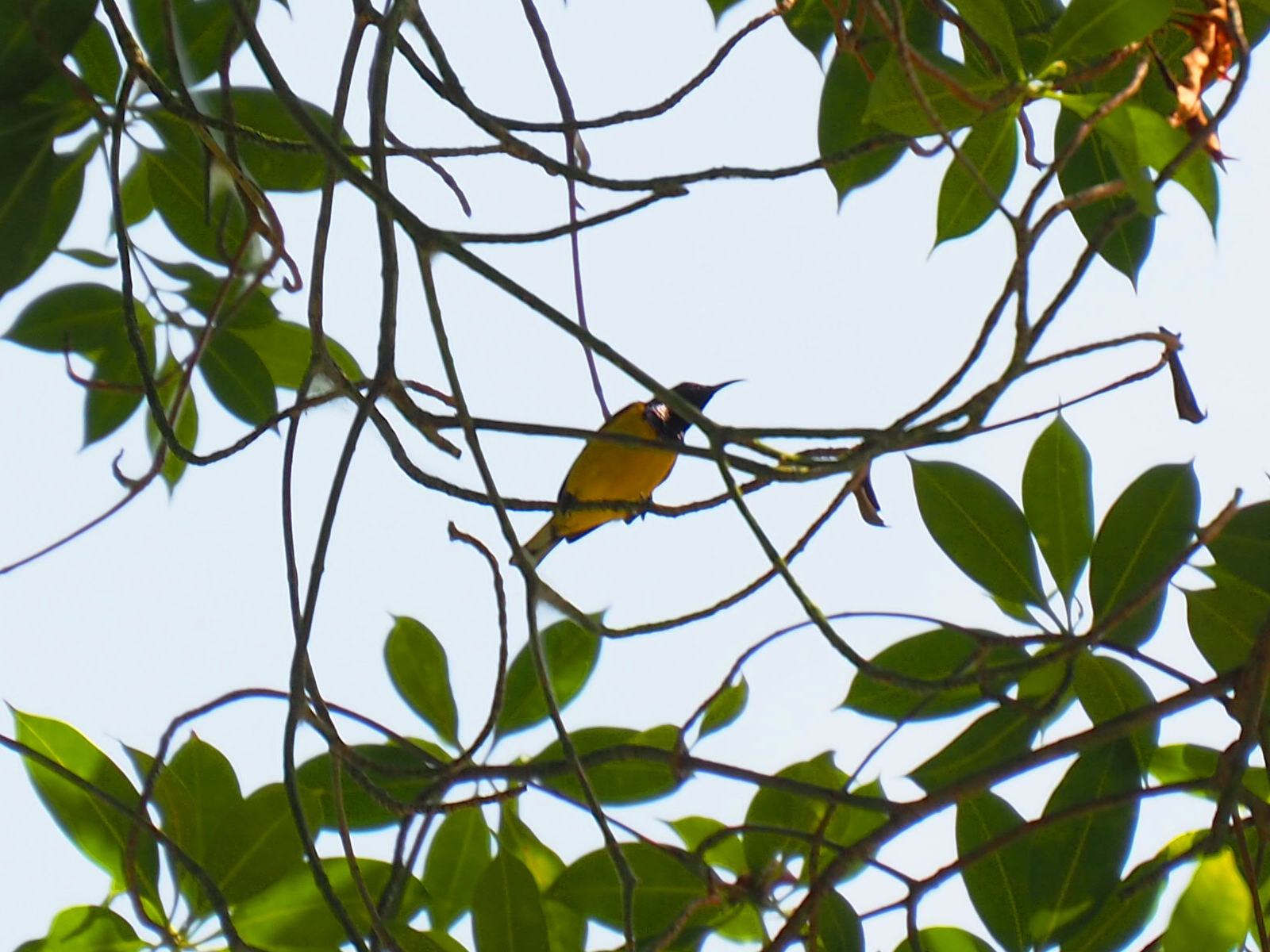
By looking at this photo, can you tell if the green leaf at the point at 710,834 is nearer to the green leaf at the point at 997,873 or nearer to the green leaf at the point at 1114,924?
the green leaf at the point at 997,873

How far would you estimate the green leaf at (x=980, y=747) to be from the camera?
1.82 m

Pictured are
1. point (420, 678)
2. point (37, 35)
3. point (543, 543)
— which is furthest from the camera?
point (543, 543)

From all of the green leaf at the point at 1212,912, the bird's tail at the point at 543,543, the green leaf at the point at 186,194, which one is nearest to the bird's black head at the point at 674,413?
the bird's tail at the point at 543,543

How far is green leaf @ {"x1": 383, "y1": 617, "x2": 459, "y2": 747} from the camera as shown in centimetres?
211

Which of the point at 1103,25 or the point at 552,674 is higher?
the point at 1103,25

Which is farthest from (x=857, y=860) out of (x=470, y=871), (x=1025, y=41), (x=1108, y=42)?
(x=1025, y=41)

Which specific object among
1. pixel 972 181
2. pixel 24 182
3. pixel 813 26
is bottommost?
pixel 972 181

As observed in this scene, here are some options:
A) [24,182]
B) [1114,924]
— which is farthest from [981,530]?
[24,182]

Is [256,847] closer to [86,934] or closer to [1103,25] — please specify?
[86,934]

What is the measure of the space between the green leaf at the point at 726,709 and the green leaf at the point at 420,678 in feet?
1.44

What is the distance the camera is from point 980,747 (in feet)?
6.01

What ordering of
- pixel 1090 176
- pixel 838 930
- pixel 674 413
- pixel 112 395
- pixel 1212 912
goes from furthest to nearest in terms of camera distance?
pixel 674 413, pixel 112 395, pixel 1090 176, pixel 838 930, pixel 1212 912

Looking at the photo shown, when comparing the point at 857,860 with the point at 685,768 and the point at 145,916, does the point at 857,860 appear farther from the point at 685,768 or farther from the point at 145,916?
the point at 145,916

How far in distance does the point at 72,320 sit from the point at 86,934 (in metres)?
1.06
